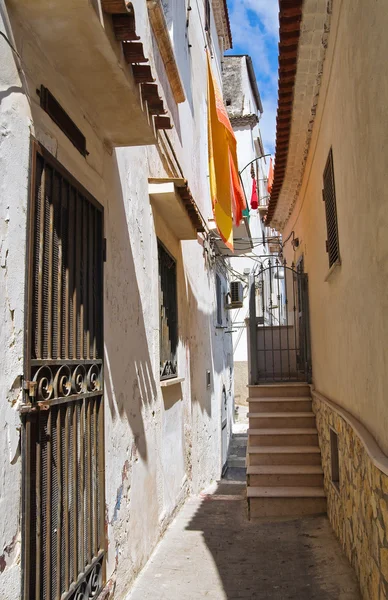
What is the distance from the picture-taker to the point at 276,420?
25.2 ft

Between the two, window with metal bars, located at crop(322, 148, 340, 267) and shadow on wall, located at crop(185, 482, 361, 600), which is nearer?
shadow on wall, located at crop(185, 482, 361, 600)

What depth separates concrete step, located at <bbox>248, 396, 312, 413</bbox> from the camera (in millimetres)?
7863

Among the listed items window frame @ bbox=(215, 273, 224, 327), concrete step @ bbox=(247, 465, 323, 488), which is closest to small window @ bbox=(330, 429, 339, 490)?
concrete step @ bbox=(247, 465, 323, 488)

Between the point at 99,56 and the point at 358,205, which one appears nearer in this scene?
the point at 99,56

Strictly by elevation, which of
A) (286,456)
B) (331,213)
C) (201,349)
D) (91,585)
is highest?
(331,213)

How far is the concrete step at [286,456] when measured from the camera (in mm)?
6891

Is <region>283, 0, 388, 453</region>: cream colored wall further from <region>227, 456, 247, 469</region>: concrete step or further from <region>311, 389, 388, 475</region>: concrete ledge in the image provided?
<region>227, 456, 247, 469</region>: concrete step

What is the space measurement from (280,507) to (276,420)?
1585 mm

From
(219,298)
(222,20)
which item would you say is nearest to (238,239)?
(219,298)

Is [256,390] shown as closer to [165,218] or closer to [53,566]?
[165,218]

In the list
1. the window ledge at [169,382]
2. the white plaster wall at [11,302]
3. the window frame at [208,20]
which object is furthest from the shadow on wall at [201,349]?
the white plaster wall at [11,302]

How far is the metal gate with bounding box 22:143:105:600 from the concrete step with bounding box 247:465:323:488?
3.46 metres

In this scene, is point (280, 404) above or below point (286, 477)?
above

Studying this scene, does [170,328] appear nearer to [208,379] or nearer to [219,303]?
[208,379]
